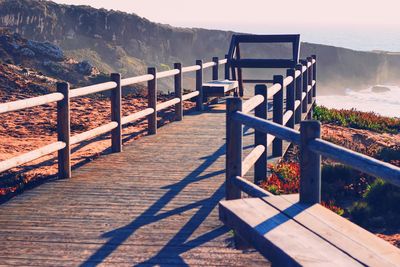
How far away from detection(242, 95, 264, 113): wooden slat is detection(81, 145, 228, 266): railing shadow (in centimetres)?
115

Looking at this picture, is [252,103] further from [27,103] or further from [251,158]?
[27,103]

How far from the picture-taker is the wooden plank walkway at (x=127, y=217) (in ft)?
18.8

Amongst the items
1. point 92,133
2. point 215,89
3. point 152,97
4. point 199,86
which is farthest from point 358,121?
point 92,133

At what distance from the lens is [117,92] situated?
10641mm

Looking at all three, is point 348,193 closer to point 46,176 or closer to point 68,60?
point 46,176

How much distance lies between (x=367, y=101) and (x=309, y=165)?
10051 cm

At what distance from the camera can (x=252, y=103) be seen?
7.49m

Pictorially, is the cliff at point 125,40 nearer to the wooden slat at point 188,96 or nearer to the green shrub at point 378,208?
the wooden slat at point 188,96

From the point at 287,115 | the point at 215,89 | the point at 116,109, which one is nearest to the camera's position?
the point at 116,109

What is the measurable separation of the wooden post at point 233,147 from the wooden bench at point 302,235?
1.17 m

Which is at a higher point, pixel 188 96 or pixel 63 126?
pixel 63 126

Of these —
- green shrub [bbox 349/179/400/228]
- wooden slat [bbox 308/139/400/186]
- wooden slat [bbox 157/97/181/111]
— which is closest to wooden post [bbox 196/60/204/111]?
wooden slat [bbox 157/97/181/111]

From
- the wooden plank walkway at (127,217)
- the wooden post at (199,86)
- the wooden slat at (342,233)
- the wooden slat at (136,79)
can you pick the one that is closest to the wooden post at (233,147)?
the wooden plank walkway at (127,217)

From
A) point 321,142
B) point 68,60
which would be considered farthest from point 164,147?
point 68,60
